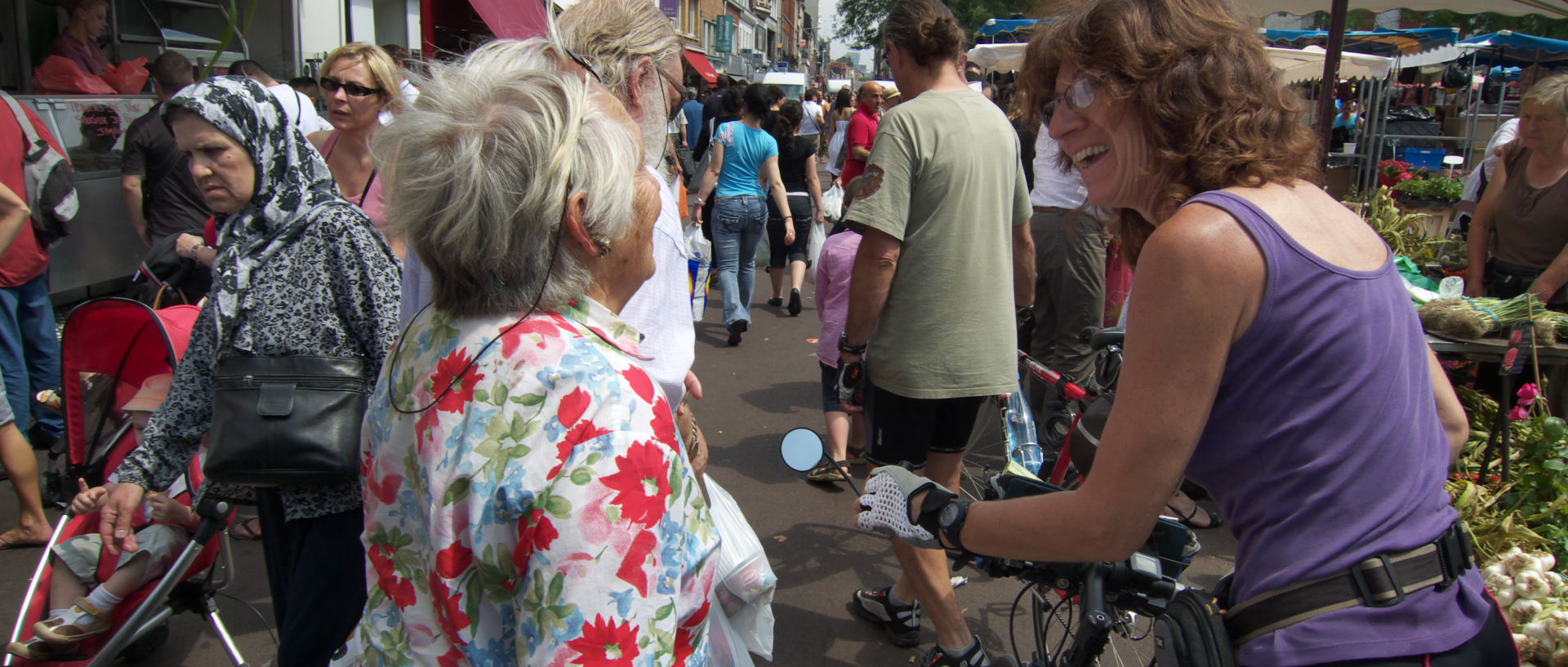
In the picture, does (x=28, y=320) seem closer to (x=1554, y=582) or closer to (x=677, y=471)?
(x=677, y=471)

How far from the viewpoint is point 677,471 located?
125 centimetres

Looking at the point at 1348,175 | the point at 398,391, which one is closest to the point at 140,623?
the point at 398,391

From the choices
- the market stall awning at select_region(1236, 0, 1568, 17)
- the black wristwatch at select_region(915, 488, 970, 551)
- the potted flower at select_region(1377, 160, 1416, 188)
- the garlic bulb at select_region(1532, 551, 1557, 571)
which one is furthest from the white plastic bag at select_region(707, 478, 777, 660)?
the potted flower at select_region(1377, 160, 1416, 188)

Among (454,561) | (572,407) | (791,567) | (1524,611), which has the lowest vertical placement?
(791,567)

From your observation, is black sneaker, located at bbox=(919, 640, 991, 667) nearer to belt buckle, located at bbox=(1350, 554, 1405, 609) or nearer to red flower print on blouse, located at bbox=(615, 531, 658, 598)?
belt buckle, located at bbox=(1350, 554, 1405, 609)

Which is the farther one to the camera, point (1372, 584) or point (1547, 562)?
point (1547, 562)

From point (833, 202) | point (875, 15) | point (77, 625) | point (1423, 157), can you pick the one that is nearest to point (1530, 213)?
point (833, 202)

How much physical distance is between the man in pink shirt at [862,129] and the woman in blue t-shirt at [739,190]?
593 millimetres

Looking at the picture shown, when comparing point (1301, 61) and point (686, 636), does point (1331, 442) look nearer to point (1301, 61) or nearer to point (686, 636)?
point (686, 636)

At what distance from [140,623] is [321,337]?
119cm

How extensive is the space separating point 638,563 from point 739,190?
6.13 metres

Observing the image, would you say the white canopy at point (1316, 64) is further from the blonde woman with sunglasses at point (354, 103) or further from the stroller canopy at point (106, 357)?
the stroller canopy at point (106, 357)

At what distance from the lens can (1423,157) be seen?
14.8m

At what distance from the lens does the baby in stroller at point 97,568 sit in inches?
100
